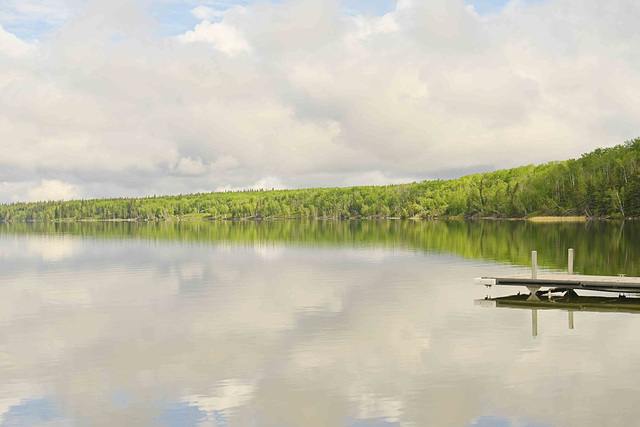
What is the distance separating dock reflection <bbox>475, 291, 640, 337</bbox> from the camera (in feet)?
101

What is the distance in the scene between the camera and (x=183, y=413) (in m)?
17.2

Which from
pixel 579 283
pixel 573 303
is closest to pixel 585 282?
pixel 579 283

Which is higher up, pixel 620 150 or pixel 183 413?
pixel 620 150

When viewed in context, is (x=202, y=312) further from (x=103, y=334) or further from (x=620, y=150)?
(x=620, y=150)

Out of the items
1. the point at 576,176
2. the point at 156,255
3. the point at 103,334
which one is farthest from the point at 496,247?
the point at 576,176

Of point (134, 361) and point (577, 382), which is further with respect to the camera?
point (134, 361)

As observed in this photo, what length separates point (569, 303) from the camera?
105ft

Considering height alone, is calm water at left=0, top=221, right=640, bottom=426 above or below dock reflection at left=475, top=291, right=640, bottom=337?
below

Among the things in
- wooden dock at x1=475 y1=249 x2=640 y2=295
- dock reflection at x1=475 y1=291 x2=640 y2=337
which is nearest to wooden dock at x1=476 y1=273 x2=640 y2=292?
wooden dock at x1=475 y1=249 x2=640 y2=295

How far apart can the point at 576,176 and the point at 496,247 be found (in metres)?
117

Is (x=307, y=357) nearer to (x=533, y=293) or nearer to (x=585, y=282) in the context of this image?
(x=533, y=293)

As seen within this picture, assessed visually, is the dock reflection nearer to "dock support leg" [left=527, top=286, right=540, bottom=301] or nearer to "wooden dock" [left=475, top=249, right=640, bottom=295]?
"dock support leg" [left=527, top=286, right=540, bottom=301]

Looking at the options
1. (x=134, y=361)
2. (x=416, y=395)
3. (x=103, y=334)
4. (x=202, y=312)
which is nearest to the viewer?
(x=416, y=395)

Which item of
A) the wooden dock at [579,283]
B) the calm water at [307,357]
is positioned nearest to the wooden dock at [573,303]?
the wooden dock at [579,283]
